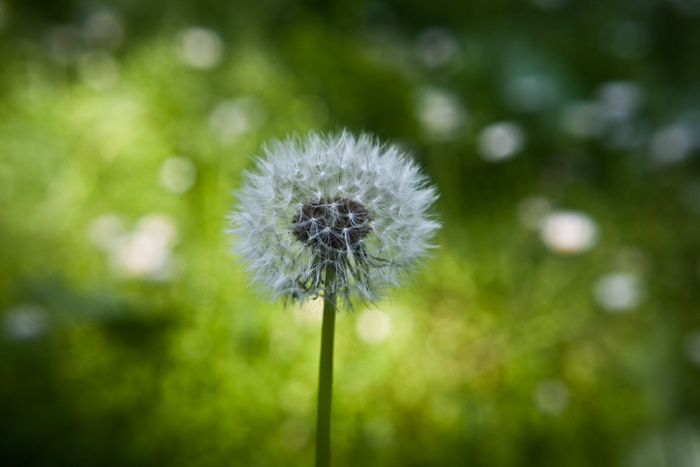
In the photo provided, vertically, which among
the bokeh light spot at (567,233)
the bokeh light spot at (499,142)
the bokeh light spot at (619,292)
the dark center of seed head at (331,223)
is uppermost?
the bokeh light spot at (499,142)

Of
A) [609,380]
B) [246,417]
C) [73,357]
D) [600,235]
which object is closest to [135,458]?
[246,417]

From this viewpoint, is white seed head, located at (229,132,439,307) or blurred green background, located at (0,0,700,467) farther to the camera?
blurred green background, located at (0,0,700,467)

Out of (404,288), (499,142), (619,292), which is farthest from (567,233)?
(404,288)

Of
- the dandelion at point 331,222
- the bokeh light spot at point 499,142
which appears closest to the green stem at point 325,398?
the dandelion at point 331,222

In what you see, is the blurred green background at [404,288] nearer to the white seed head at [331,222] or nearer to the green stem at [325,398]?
the white seed head at [331,222]

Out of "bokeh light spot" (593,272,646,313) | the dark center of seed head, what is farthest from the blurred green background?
the dark center of seed head

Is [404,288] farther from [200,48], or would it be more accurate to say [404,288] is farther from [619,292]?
[200,48]

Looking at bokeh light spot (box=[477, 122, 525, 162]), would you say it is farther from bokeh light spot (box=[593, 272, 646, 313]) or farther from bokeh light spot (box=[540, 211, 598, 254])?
bokeh light spot (box=[593, 272, 646, 313])

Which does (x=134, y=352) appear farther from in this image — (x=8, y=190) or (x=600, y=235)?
(x=600, y=235)
